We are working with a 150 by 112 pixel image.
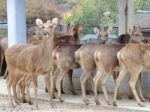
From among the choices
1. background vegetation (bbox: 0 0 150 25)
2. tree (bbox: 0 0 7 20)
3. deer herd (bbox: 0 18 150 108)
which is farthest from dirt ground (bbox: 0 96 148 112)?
tree (bbox: 0 0 7 20)

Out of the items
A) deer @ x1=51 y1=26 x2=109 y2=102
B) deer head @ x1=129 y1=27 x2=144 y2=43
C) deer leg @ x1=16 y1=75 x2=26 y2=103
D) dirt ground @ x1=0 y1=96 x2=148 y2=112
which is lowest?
dirt ground @ x1=0 y1=96 x2=148 y2=112

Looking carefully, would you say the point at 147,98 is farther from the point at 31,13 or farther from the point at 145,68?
the point at 31,13

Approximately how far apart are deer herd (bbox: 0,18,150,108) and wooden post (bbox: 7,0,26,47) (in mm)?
2206

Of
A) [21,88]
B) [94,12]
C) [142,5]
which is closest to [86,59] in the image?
[21,88]

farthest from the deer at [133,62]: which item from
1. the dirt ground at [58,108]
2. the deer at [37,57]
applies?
the deer at [37,57]

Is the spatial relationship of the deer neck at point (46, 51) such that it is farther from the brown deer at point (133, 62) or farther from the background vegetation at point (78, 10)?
the background vegetation at point (78, 10)

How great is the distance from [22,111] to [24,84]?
4.30 ft

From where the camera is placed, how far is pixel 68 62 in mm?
12555

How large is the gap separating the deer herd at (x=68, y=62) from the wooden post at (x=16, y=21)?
7.24 feet

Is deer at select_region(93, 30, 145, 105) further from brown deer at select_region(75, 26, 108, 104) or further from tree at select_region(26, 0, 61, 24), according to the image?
tree at select_region(26, 0, 61, 24)

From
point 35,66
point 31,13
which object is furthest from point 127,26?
point 31,13

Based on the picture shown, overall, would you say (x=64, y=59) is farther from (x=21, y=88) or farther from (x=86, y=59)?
(x=21, y=88)

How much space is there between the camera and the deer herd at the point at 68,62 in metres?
11.4

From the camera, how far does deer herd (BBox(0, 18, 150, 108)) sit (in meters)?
11.4
